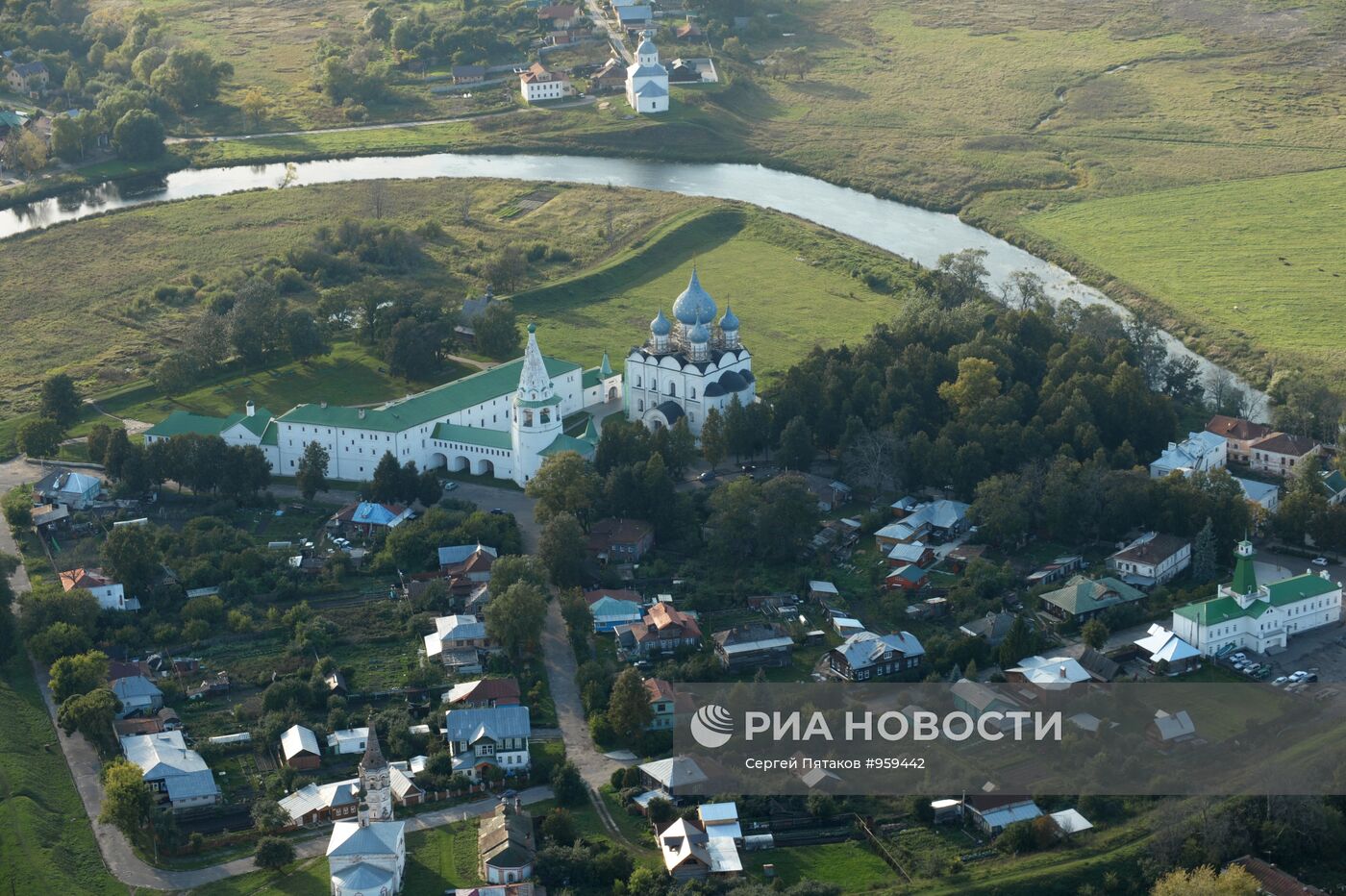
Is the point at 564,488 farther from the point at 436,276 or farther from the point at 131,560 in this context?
the point at 436,276

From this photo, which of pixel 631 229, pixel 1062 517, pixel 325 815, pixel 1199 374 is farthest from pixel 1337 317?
pixel 325 815

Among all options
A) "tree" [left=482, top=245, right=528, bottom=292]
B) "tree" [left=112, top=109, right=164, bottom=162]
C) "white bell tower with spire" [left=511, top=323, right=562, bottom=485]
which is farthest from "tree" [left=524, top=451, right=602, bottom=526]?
"tree" [left=112, top=109, right=164, bottom=162]

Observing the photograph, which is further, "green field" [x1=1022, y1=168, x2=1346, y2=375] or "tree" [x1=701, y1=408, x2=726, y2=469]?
"green field" [x1=1022, y1=168, x2=1346, y2=375]

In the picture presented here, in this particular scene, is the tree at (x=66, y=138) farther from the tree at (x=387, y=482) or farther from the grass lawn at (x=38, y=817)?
the grass lawn at (x=38, y=817)

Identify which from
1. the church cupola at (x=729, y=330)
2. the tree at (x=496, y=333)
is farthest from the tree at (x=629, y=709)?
the tree at (x=496, y=333)

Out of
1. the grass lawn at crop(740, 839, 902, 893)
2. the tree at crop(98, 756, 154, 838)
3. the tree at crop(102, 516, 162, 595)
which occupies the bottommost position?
the grass lawn at crop(740, 839, 902, 893)

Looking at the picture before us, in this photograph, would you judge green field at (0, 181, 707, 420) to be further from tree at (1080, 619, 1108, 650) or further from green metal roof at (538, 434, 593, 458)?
tree at (1080, 619, 1108, 650)

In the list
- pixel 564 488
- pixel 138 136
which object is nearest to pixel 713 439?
pixel 564 488
